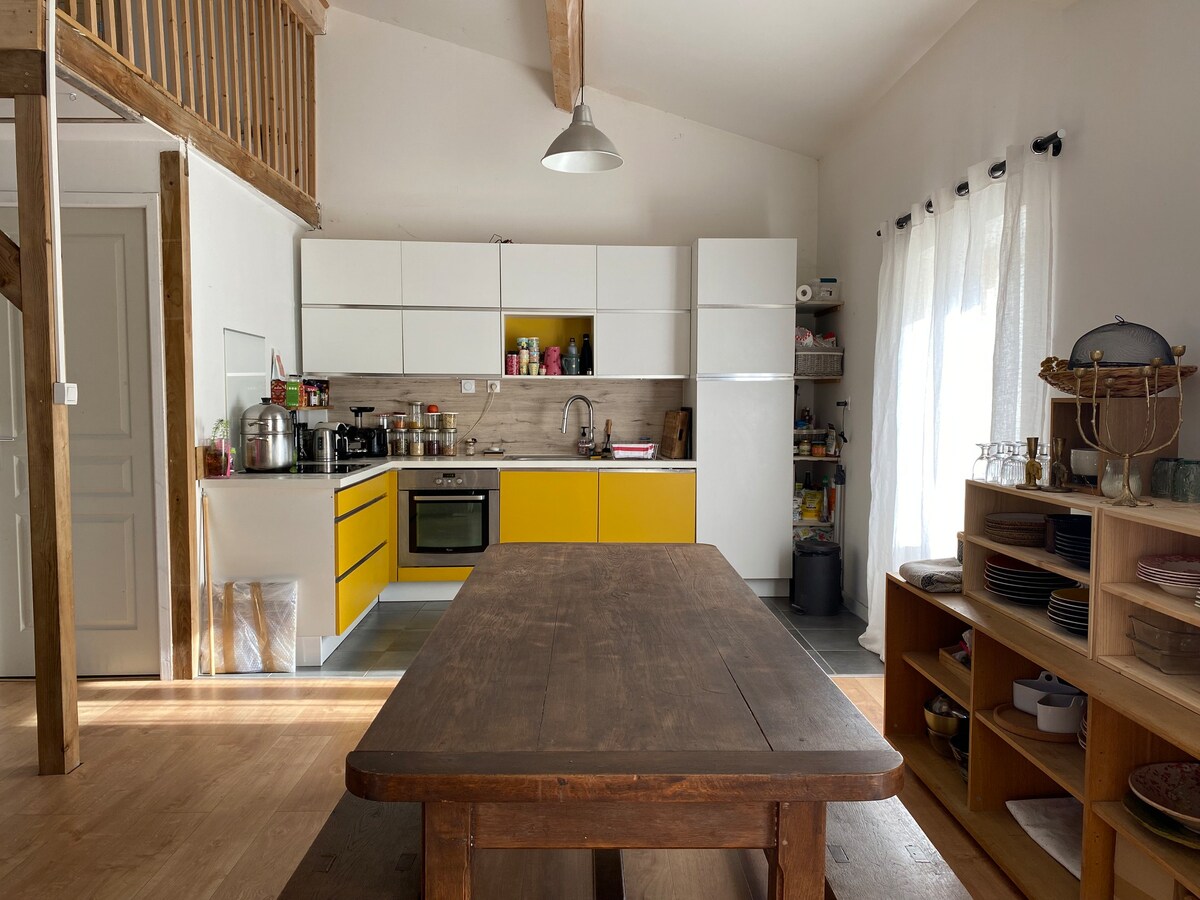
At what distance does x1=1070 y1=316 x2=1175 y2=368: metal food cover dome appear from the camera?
210 centimetres

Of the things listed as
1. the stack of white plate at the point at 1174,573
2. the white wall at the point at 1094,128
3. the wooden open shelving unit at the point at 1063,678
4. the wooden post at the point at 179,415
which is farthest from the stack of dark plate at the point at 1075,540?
the wooden post at the point at 179,415

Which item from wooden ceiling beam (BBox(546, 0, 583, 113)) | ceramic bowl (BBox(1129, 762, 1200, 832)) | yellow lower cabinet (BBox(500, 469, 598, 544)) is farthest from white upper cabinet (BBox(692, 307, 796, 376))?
ceramic bowl (BBox(1129, 762, 1200, 832))

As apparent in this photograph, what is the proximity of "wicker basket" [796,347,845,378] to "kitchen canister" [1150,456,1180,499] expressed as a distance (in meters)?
3.00

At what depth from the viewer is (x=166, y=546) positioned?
12.3ft

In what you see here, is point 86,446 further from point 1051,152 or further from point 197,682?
point 1051,152

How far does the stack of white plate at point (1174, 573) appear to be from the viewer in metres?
1.80

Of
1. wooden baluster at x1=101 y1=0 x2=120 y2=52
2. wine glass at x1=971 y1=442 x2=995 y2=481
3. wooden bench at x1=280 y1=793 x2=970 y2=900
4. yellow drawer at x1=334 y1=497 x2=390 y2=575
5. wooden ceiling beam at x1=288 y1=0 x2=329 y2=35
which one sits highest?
wooden ceiling beam at x1=288 y1=0 x2=329 y2=35

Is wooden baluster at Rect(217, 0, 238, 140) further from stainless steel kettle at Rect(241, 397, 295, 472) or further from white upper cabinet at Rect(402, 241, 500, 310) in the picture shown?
stainless steel kettle at Rect(241, 397, 295, 472)

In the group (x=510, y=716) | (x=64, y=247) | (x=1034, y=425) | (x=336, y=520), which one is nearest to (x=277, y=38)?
(x=64, y=247)

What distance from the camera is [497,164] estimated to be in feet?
18.4

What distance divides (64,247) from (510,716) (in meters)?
3.47

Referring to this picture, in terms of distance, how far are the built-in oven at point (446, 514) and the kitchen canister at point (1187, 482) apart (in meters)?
3.74

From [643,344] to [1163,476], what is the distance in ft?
11.6

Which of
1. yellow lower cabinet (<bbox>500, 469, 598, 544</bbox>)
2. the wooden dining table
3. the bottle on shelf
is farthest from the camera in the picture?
the bottle on shelf
